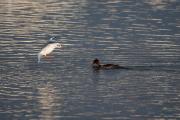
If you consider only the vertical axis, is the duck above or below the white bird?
below

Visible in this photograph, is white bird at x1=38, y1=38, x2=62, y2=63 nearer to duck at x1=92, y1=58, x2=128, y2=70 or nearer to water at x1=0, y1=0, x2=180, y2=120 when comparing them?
water at x1=0, y1=0, x2=180, y2=120

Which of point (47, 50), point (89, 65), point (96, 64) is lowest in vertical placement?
point (89, 65)

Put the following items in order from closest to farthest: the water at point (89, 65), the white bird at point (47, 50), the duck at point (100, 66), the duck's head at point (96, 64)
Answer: the water at point (89, 65), the duck at point (100, 66), the duck's head at point (96, 64), the white bird at point (47, 50)

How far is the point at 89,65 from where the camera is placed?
26.9 meters

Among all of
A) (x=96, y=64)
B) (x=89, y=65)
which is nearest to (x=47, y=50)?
(x=89, y=65)

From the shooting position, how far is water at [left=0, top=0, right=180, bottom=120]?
20.8m

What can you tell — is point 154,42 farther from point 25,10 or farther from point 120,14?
point 25,10

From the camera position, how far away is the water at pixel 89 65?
20750 millimetres

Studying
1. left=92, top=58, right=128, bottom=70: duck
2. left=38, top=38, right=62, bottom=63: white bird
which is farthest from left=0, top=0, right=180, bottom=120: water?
left=38, top=38, right=62, bottom=63: white bird

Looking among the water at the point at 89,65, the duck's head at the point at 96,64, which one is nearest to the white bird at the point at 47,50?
the water at the point at 89,65

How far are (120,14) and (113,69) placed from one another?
1680 centimetres

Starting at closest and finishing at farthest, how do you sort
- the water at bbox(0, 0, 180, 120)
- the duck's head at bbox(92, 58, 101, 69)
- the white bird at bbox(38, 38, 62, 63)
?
the water at bbox(0, 0, 180, 120), the duck's head at bbox(92, 58, 101, 69), the white bird at bbox(38, 38, 62, 63)

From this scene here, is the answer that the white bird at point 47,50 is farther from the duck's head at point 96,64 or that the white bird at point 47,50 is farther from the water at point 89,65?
the duck's head at point 96,64

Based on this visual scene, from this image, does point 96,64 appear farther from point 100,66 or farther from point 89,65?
point 89,65
